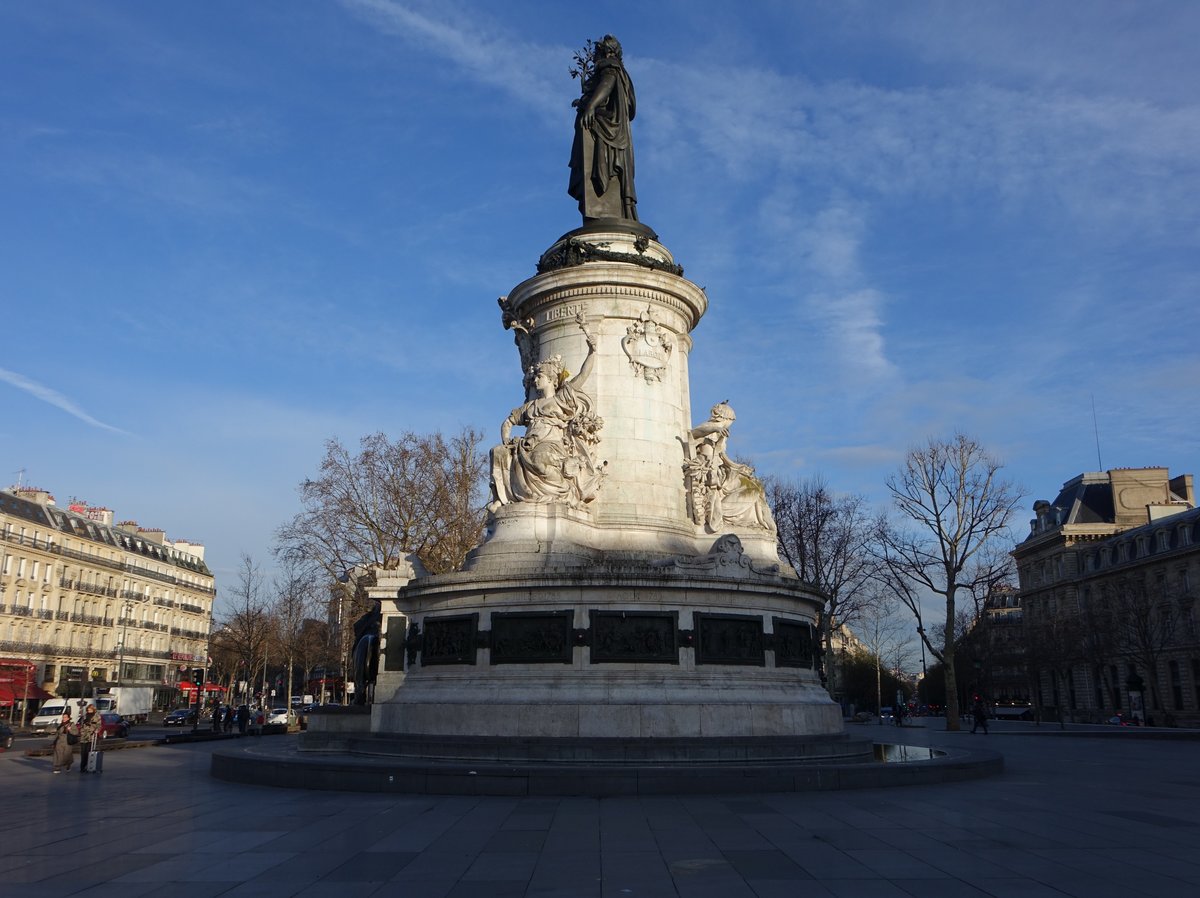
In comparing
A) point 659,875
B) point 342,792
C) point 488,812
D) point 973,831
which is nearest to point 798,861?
point 659,875

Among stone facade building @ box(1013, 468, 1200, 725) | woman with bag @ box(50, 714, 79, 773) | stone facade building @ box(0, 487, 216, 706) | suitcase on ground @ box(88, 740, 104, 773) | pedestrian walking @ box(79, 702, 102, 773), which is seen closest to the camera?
suitcase on ground @ box(88, 740, 104, 773)

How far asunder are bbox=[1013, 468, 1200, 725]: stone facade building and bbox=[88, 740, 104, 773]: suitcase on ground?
5097cm

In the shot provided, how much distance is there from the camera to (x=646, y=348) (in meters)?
20.8

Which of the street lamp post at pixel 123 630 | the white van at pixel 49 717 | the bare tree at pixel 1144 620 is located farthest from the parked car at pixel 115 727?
the bare tree at pixel 1144 620

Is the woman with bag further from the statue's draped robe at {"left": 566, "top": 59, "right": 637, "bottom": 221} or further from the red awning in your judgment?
the red awning

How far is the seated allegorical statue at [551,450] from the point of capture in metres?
18.7

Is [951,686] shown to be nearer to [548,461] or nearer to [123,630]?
[548,461]

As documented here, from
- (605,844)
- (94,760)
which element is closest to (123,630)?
(94,760)

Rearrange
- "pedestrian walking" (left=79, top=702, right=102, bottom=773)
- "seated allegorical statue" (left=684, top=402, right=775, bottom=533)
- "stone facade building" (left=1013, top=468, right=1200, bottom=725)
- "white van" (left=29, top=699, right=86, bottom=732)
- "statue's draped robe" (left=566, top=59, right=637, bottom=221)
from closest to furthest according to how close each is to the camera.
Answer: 1. "pedestrian walking" (left=79, top=702, right=102, bottom=773)
2. "seated allegorical statue" (left=684, top=402, right=775, bottom=533)
3. "statue's draped robe" (left=566, top=59, right=637, bottom=221)
4. "white van" (left=29, top=699, right=86, bottom=732)
5. "stone facade building" (left=1013, top=468, right=1200, bottom=725)

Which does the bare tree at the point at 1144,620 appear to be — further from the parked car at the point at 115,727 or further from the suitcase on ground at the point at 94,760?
the suitcase on ground at the point at 94,760

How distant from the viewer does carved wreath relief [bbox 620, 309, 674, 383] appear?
2066cm

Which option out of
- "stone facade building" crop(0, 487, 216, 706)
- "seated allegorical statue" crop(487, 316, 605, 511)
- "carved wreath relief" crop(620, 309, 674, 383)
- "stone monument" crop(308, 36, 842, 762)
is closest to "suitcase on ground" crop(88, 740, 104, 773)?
"stone monument" crop(308, 36, 842, 762)

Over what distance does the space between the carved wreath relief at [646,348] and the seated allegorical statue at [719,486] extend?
1600mm

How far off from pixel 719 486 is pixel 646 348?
3.43 m
